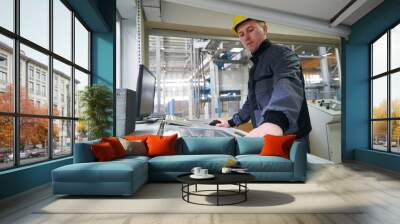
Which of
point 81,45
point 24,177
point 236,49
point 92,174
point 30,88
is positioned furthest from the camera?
point 236,49

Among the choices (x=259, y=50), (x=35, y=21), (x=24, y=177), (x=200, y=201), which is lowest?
(x=200, y=201)

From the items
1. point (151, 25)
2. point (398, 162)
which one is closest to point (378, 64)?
point (398, 162)

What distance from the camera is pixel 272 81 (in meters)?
5.60

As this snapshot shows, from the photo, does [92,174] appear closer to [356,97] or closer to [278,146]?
[278,146]

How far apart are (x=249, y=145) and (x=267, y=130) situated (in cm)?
40

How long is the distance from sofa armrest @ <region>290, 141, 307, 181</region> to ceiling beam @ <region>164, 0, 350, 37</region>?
8.36 feet

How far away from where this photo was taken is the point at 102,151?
4.47 meters

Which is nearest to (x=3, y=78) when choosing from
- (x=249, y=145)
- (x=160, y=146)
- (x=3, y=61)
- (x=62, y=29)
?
(x=3, y=61)

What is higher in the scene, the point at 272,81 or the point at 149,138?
the point at 272,81

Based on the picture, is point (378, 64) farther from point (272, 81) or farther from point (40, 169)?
point (40, 169)

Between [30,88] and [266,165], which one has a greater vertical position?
[30,88]

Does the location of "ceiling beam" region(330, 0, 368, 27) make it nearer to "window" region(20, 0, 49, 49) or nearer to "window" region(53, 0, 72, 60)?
"window" region(53, 0, 72, 60)

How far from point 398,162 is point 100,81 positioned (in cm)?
543

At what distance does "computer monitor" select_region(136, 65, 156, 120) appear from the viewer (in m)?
5.46
